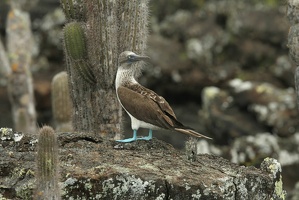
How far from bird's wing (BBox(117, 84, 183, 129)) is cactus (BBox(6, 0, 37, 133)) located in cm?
994

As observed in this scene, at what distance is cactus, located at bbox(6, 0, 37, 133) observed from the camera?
21.1m

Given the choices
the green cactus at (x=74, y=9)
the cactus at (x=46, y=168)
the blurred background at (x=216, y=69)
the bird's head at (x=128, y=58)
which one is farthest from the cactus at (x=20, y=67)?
the cactus at (x=46, y=168)

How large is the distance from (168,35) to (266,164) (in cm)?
1353

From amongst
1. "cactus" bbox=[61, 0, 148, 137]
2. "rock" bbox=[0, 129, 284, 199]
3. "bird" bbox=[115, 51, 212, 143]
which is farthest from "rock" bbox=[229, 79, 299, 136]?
"rock" bbox=[0, 129, 284, 199]

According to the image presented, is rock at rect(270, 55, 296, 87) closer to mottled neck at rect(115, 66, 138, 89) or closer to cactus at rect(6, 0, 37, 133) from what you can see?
cactus at rect(6, 0, 37, 133)

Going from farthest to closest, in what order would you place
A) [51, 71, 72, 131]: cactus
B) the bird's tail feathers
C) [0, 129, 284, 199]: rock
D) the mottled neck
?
[51, 71, 72, 131]: cactus → the mottled neck → the bird's tail feathers → [0, 129, 284, 199]: rock

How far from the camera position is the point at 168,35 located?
77.7 ft

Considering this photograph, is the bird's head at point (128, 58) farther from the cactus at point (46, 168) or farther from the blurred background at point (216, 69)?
the blurred background at point (216, 69)

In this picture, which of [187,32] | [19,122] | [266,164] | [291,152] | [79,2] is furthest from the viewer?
[187,32]

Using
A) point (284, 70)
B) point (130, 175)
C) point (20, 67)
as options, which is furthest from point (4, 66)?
point (130, 175)

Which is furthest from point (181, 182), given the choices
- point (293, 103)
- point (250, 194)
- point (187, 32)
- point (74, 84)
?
point (187, 32)

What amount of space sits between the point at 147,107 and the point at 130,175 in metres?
1.71

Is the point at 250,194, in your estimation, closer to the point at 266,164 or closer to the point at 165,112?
the point at 266,164

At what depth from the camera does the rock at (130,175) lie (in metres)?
9.24
